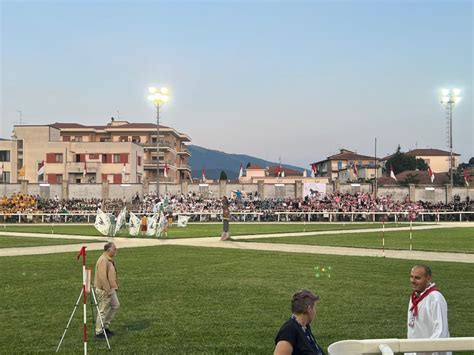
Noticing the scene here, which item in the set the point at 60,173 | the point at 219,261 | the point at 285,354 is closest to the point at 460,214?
the point at 219,261

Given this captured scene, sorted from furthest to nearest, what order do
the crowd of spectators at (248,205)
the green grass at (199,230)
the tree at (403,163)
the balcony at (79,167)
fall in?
the tree at (403,163) → the balcony at (79,167) → the crowd of spectators at (248,205) → the green grass at (199,230)

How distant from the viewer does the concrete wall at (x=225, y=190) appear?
2313 inches

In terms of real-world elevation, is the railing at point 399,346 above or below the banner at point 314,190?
below

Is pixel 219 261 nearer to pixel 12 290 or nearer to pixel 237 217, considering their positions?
pixel 12 290

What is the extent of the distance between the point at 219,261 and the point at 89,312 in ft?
25.8

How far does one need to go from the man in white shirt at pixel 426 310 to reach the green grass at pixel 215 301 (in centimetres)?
277

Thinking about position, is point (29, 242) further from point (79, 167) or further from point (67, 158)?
point (67, 158)

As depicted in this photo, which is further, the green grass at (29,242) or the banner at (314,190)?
the banner at (314,190)

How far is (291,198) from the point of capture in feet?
192

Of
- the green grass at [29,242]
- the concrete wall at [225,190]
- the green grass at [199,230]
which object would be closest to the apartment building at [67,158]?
the concrete wall at [225,190]

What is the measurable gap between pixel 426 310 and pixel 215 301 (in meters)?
6.52

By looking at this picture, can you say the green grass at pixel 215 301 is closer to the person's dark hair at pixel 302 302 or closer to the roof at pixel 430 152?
the person's dark hair at pixel 302 302

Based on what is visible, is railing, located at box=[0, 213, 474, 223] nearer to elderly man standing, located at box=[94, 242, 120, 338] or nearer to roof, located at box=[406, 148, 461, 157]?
elderly man standing, located at box=[94, 242, 120, 338]

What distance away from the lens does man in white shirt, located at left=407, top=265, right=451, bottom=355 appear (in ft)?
18.5
